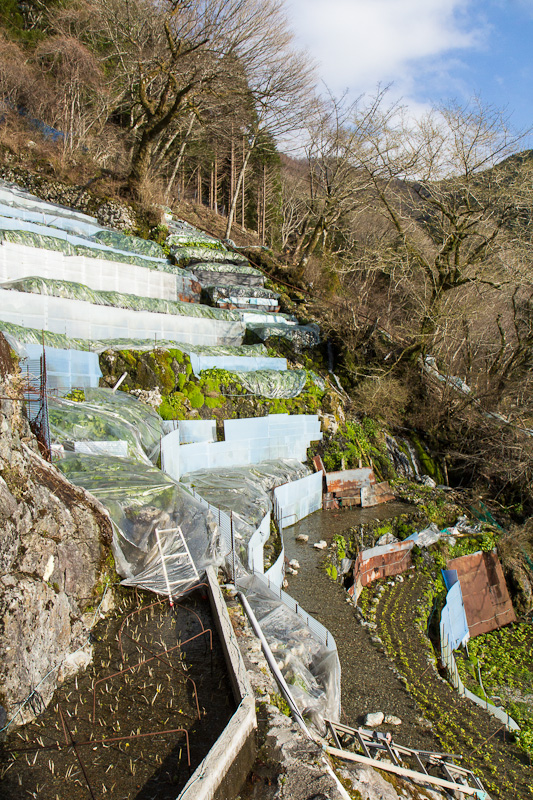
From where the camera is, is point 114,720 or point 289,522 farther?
point 289,522

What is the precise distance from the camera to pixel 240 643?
4.35 m

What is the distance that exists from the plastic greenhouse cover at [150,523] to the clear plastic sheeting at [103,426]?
110 centimetres

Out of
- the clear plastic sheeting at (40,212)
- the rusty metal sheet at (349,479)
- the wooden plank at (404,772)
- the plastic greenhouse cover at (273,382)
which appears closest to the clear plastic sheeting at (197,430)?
the plastic greenhouse cover at (273,382)

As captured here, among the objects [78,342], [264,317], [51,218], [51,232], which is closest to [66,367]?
[78,342]

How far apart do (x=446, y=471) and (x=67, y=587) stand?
12135mm

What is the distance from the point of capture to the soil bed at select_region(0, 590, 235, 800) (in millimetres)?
2812

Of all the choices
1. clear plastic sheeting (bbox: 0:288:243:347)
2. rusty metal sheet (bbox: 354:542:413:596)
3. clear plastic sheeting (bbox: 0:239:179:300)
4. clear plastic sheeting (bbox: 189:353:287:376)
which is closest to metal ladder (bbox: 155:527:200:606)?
rusty metal sheet (bbox: 354:542:413:596)

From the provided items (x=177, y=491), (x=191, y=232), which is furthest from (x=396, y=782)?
(x=191, y=232)

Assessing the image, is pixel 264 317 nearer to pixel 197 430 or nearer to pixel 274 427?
Result: pixel 274 427

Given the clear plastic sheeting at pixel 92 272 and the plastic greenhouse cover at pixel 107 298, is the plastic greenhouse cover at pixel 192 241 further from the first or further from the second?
the plastic greenhouse cover at pixel 107 298

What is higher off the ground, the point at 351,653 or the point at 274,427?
the point at 274,427

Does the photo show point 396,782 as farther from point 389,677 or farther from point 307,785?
point 389,677

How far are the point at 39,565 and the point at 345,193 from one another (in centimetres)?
1829

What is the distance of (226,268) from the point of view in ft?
59.5
